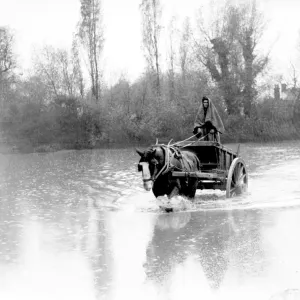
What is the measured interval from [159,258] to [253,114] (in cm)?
4303

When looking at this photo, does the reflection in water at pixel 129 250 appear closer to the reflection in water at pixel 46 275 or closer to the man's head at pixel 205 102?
the reflection in water at pixel 46 275

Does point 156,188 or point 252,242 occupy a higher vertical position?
point 156,188

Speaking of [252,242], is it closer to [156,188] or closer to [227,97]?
[156,188]

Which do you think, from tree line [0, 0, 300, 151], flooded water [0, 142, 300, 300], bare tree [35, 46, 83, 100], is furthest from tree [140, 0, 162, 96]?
flooded water [0, 142, 300, 300]

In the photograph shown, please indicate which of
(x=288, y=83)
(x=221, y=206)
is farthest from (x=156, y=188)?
(x=288, y=83)

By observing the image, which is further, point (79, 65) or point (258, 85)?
point (79, 65)

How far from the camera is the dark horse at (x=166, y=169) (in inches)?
407

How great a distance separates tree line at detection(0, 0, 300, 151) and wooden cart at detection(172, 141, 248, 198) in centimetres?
3318

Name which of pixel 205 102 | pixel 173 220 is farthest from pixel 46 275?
pixel 205 102

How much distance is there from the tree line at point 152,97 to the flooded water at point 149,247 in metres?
32.4

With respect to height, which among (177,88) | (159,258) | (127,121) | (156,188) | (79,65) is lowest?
(159,258)

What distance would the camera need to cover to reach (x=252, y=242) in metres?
7.99

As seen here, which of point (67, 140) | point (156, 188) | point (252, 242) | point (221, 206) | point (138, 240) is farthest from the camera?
point (67, 140)

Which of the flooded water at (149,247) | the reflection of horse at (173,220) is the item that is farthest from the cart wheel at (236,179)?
the reflection of horse at (173,220)
